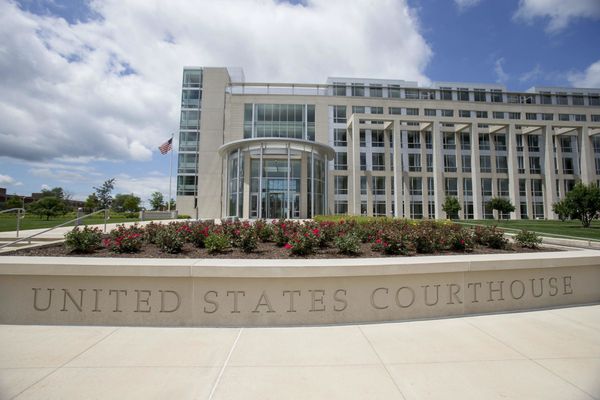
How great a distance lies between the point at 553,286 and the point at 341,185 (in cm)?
3652

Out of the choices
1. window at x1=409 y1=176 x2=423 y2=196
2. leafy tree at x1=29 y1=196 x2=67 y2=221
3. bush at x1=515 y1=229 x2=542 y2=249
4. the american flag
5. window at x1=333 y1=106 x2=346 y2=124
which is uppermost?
window at x1=333 y1=106 x2=346 y2=124

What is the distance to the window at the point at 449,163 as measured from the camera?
4319 centimetres

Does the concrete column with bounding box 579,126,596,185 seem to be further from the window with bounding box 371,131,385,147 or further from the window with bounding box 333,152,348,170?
the window with bounding box 333,152,348,170

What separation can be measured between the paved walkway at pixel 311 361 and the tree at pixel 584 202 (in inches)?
1051

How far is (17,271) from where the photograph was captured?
4.25m

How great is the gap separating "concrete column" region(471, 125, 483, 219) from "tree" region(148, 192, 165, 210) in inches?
2619

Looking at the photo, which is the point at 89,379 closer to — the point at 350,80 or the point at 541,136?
the point at 350,80

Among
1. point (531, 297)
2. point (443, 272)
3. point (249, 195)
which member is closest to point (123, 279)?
point (443, 272)

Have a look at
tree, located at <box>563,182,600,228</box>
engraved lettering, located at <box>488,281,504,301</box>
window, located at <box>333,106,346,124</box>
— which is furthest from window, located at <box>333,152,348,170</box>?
engraved lettering, located at <box>488,281,504,301</box>

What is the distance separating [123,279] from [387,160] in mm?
40872

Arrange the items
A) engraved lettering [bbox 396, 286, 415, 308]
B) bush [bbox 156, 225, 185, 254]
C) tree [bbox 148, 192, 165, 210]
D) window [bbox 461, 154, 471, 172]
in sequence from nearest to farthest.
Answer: engraved lettering [bbox 396, 286, 415, 308] < bush [bbox 156, 225, 185, 254] < window [bbox 461, 154, 471, 172] < tree [bbox 148, 192, 165, 210]

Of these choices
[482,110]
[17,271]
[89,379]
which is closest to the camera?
[89,379]

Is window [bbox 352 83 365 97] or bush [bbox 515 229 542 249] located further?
window [bbox 352 83 365 97]

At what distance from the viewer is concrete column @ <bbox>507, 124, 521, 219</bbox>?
41.7 meters
